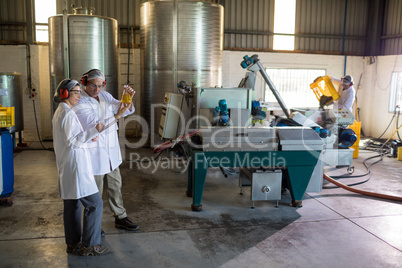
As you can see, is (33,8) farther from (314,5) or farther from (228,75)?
(314,5)

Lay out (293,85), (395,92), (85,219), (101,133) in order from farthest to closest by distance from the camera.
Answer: (293,85)
(395,92)
(101,133)
(85,219)

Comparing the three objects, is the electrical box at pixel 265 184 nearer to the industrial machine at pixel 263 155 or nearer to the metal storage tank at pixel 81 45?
the industrial machine at pixel 263 155

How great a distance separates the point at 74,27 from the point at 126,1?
7.05 ft

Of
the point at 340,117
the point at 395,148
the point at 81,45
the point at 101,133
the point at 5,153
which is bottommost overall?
the point at 395,148

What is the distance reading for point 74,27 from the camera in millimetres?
6551

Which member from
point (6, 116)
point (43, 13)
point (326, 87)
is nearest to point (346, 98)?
point (326, 87)

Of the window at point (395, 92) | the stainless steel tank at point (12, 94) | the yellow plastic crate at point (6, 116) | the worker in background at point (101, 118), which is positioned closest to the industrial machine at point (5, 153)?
the yellow plastic crate at point (6, 116)

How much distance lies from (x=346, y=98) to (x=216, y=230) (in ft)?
12.7

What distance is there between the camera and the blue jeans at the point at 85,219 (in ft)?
8.98

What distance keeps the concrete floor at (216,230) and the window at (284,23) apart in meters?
5.11

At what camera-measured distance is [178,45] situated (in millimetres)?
6871

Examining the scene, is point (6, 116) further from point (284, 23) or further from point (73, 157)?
point (284, 23)

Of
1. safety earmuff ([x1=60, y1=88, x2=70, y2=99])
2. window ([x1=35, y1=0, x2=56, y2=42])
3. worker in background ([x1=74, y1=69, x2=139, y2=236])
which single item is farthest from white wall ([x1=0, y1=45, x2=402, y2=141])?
safety earmuff ([x1=60, y1=88, x2=70, y2=99])

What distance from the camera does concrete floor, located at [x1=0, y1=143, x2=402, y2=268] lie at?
9.62 ft
